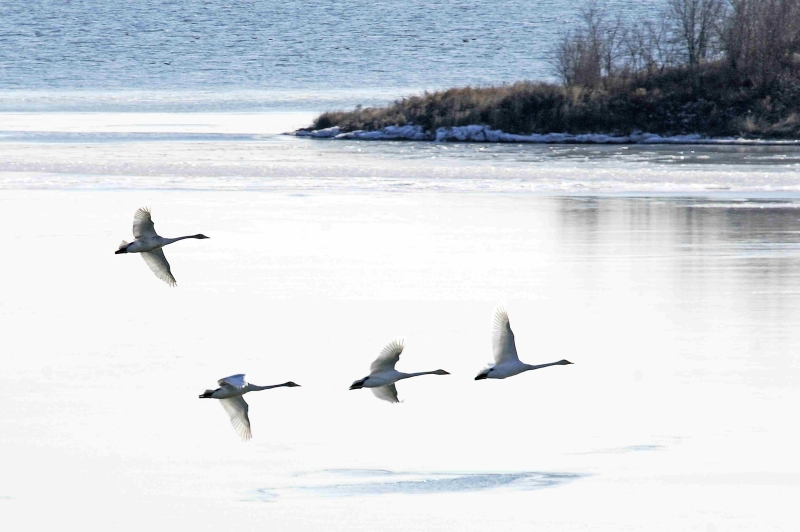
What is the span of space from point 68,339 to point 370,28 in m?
83.8

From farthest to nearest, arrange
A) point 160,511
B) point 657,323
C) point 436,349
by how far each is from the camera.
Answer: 1. point 657,323
2. point 436,349
3. point 160,511

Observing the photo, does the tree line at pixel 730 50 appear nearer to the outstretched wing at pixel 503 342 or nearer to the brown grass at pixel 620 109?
the brown grass at pixel 620 109

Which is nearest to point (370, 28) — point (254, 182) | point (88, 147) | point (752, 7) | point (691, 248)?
point (752, 7)

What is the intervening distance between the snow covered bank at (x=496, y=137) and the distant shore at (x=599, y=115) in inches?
1.0

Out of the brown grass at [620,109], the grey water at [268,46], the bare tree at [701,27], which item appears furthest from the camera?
the grey water at [268,46]

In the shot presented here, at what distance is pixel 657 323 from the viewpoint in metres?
11.6

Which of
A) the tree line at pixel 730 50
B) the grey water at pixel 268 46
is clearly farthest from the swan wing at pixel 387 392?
the grey water at pixel 268 46

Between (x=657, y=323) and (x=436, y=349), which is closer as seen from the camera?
(x=436, y=349)

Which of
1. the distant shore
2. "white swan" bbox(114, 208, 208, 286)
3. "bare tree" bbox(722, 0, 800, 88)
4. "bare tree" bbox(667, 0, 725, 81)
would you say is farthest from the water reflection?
"bare tree" bbox(667, 0, 725, 81)

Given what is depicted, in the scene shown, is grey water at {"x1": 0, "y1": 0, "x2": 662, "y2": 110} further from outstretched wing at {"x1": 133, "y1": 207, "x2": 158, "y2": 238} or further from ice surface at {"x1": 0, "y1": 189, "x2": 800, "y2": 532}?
outstretched wing at {"x1": 133, "y1": 207, "x2": 158, "y2": 238}

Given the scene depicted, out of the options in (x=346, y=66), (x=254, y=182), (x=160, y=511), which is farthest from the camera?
(x=346, y=66)

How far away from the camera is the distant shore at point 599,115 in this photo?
1384 inches

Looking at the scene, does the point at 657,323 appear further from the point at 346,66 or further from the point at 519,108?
the point at 346,66

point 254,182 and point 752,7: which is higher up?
point 752,7
